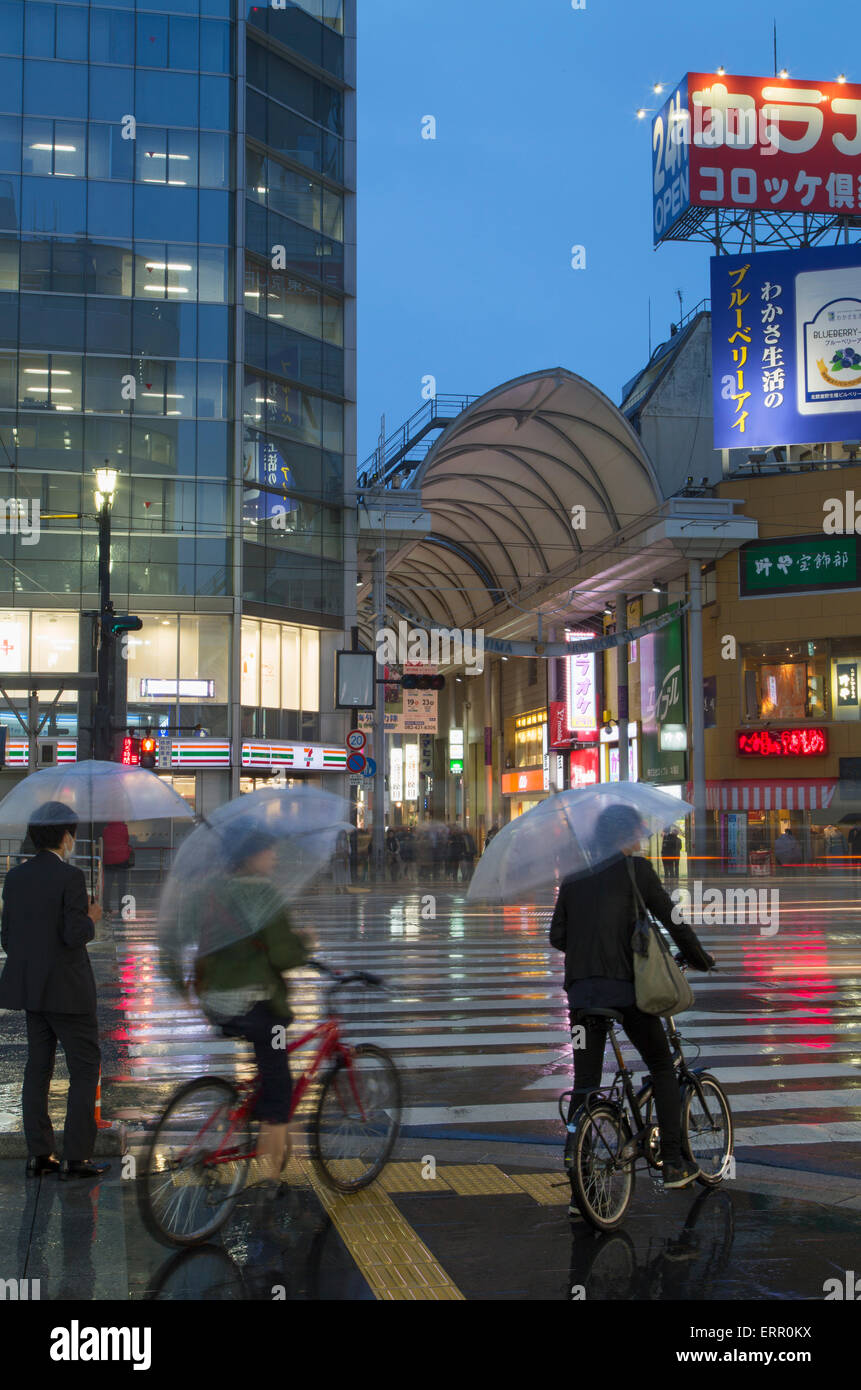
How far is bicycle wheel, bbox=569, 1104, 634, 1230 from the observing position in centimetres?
573

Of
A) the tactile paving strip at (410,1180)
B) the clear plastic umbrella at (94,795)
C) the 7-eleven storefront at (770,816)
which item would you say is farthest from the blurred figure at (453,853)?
the tactile paving strip at (410,1180)

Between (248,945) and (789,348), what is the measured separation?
3941 centimetres

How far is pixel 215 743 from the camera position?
40.2 metres

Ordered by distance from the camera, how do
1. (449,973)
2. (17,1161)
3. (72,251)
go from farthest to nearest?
(72,251)
(449,973)
(17,1161)

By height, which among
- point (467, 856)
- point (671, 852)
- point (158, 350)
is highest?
point (158, 350)

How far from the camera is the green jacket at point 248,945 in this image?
5.88m

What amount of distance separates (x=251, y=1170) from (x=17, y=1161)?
5.62 feet

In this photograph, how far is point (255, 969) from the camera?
5957 millimetres

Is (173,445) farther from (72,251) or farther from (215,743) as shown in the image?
(215,743)

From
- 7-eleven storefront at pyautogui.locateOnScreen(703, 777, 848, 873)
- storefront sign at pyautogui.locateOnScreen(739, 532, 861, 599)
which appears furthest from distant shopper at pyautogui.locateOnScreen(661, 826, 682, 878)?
storefront sign at pyautogui.locateOnScreen(739, 532, 861, 599)

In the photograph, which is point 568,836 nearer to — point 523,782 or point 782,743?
point 782,743

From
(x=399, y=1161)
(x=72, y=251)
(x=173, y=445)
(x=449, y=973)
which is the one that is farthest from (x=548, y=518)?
(x=399, y=1161)

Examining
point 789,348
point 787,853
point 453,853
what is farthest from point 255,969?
point 789,348

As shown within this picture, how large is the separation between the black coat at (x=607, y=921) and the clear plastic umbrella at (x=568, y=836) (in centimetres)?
11
